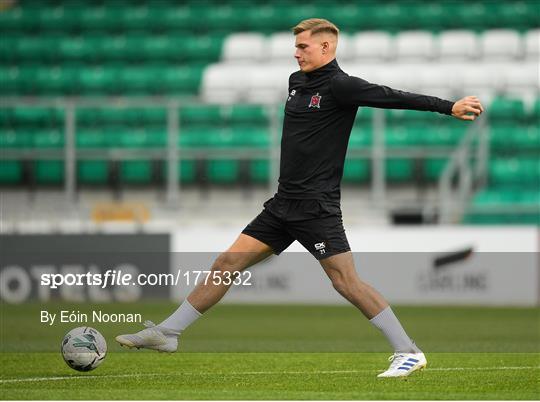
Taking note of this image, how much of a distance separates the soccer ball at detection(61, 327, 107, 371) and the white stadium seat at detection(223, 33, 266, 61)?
14.7 m

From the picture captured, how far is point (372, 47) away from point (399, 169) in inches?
147

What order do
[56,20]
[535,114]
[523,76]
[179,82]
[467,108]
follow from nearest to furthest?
[467,108]
[535,114]
[523,76]
[179,82]
[56,20]

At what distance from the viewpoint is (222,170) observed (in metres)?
18.8

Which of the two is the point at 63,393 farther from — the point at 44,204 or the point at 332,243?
the point at 44,204

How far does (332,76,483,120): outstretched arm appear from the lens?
23.9 feet

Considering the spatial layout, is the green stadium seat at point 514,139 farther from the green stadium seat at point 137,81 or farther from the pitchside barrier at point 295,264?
the green stadium seat at point 137,81

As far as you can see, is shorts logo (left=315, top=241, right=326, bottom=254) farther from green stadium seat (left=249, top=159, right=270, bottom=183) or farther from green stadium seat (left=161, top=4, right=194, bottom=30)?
green stadium seat (left=161, top=4, right=194, bottom=30)

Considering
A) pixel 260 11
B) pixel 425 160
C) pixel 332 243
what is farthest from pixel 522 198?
pixel 332 243

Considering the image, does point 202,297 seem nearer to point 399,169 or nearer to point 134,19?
point 399,169

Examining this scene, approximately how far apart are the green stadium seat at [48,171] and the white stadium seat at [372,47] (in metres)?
5.94

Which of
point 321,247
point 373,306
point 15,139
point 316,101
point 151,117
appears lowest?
point 15,139

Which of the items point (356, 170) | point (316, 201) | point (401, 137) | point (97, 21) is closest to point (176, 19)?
point (97, 21)

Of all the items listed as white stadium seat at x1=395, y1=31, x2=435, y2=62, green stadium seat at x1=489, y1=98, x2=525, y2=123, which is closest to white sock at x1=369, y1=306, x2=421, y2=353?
green stadium seat at x1=489, y1=98, x2=525, y2=123

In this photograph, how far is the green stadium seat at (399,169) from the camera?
18469 millimetres
